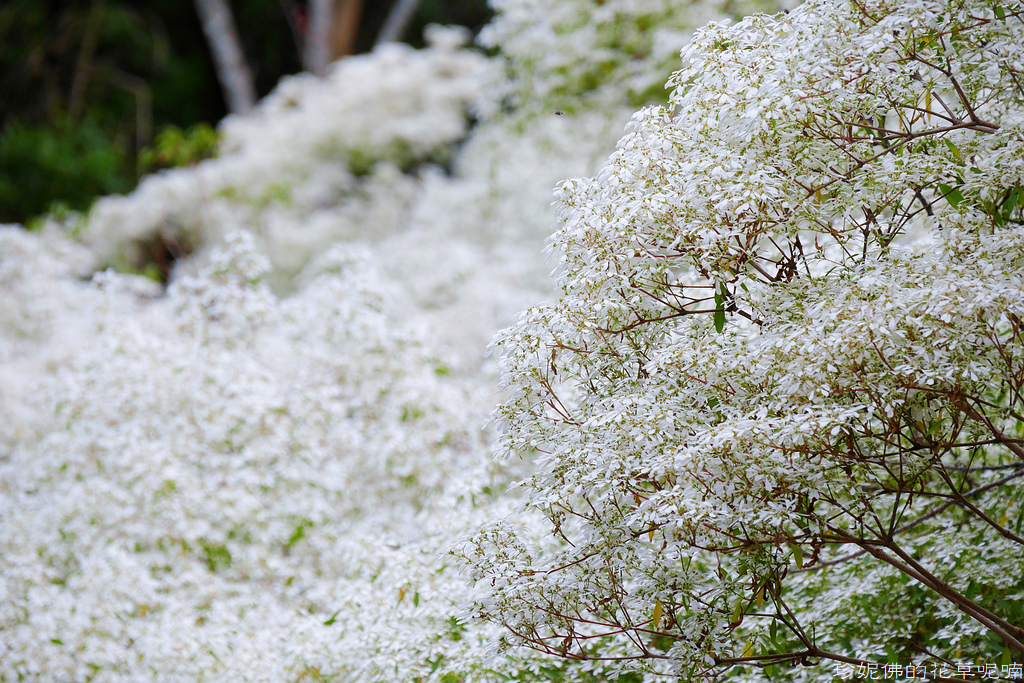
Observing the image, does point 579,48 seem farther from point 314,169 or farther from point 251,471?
point 314,169

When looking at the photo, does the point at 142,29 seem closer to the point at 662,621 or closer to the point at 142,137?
the point at 142,137

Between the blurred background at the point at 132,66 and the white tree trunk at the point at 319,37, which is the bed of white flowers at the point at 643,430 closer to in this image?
the blurred background at the point at 132,66

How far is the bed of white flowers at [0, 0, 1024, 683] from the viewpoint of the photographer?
2.73m

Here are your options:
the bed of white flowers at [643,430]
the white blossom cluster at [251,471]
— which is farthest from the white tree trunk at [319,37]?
the bed of white flowers at [643,430]

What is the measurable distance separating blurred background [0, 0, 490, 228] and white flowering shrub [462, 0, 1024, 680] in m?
13.4

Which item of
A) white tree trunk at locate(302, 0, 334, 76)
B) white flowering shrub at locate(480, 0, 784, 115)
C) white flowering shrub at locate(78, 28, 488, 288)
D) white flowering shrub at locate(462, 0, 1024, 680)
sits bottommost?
white flowering shrub at locate(462, 0, 1024, 680)

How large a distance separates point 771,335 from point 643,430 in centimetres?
55

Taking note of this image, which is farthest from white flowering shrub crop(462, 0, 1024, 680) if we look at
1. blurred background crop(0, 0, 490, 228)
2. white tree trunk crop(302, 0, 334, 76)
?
white tree trunk crop(302, 0, 334, 76)

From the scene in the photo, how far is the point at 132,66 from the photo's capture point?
20.0m

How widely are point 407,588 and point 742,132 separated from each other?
2.65 meters

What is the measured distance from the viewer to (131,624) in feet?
16.4

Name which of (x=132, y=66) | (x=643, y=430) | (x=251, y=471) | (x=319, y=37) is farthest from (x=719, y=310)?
(x=132, y=66)

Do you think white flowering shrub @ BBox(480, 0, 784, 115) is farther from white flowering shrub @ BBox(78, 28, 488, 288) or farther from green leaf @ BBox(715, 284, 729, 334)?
green leaf @ BBox(715, 284, 729, 334)

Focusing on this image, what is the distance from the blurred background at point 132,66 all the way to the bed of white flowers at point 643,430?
7.98 meters
